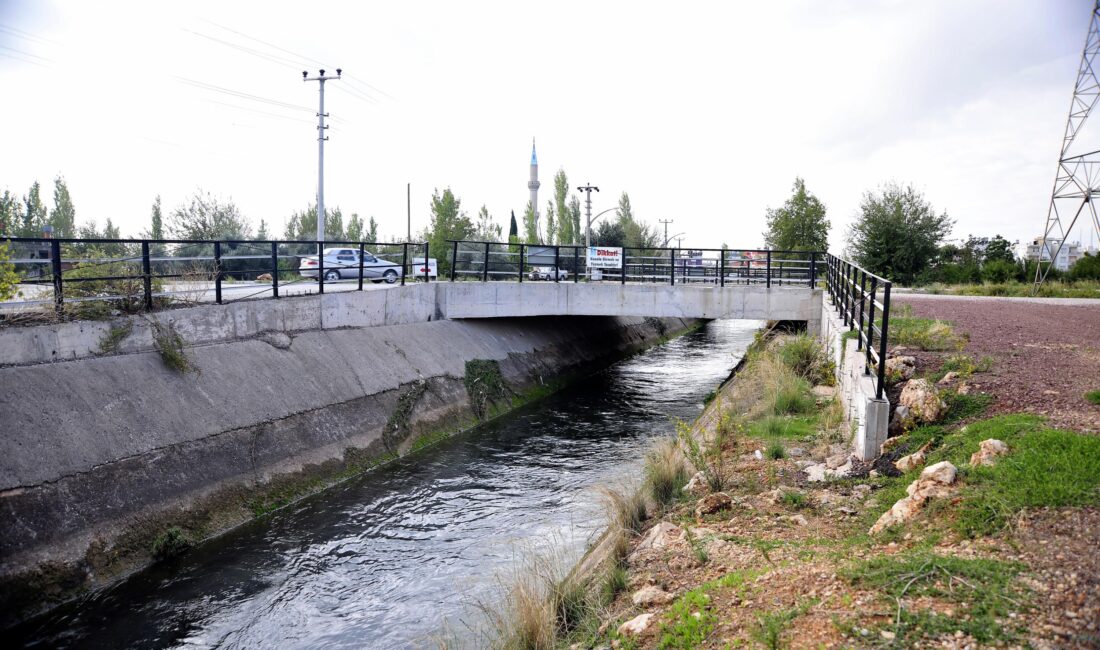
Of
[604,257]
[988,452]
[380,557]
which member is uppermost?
[604,257]

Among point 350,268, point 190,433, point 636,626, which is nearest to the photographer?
point 636,626

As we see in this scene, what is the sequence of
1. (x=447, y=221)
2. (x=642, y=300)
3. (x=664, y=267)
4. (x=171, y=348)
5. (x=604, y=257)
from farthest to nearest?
(x=447, y=221)
(x=604, y=257)
(x=664, y=267)
(x=642, y=300)
(x=171, y=348)

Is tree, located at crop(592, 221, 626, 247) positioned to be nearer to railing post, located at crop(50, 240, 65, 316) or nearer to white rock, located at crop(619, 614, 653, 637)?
railing post, located at crop(50, 240, 65, 316)

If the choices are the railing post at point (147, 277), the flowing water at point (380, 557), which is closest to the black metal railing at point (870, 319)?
the flowing water at point (380, 557)

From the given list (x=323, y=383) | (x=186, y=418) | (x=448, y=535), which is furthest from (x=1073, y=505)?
(x=323, y=383)

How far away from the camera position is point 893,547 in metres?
5.78

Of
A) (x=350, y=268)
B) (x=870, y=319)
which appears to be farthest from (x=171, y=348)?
(x=350, y=268)

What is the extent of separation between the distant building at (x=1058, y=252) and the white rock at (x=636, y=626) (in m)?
29.5

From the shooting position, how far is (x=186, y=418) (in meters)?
11.8

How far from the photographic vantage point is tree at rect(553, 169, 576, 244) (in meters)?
75.2

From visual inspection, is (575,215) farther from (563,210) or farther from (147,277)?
(147,277)

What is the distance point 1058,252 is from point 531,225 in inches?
1740

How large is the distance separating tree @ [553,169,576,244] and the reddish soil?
189 ft

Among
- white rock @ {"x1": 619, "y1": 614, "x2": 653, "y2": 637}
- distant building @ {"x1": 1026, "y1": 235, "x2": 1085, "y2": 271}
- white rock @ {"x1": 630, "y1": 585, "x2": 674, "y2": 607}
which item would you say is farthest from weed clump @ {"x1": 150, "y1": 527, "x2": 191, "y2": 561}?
distant building @ {"x1": 1026, "y1": 235, "x2": 1085, "y2": 271}
